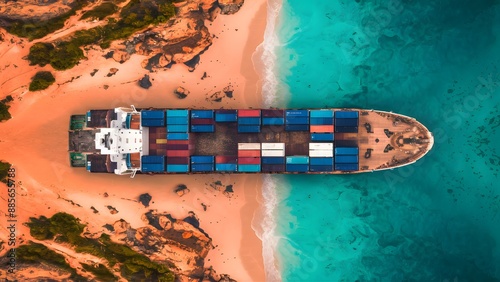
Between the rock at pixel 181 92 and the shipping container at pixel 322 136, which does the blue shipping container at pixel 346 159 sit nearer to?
the shipping container at pixel 322 136

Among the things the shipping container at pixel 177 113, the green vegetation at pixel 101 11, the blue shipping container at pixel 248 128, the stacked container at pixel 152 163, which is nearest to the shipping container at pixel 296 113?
the blue shipping container at pixel 248 128

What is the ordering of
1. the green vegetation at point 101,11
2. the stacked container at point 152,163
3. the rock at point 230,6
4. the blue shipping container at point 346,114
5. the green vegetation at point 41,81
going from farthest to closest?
the rock at point 230,6
the green vegetation at point 41,81
the green vegetation at point 101,11
the blue shipping container at point 346,114
the stacked container at point 152,163

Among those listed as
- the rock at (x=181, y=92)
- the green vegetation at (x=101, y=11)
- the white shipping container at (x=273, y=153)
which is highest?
the green vegetation at (x=101, y=11)

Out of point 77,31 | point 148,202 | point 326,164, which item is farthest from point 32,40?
point 326,164

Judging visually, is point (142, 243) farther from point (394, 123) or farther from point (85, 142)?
point (394, 123)

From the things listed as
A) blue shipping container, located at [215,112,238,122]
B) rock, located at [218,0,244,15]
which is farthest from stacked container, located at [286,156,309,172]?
rock, located at [218,0,244,15]

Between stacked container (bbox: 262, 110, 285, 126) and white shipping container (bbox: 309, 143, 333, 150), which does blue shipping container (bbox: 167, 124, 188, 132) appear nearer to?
stacked container (bbox: 262, 110, 285, 126)

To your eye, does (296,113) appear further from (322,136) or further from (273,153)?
(273,153)
